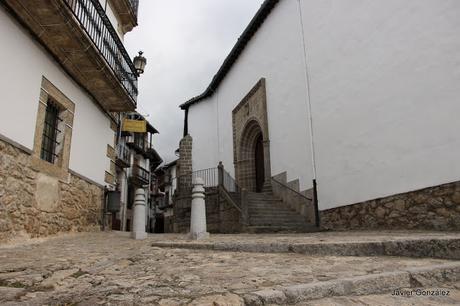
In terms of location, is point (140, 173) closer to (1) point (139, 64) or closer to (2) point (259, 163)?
(2) point (259, 163)

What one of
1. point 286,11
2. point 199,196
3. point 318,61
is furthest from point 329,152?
point 286,11

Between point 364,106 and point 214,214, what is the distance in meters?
5.64

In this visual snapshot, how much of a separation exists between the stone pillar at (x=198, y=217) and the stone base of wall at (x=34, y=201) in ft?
8.20

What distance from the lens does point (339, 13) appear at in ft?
24.9

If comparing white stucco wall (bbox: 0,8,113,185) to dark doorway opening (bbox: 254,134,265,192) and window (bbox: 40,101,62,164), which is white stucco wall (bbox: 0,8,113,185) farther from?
dark doorway opening (bbox: 254,134,265,192)

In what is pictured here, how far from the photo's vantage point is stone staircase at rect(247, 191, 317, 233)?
311 inches

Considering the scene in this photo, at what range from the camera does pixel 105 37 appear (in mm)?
7316

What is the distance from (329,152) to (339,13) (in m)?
3.24

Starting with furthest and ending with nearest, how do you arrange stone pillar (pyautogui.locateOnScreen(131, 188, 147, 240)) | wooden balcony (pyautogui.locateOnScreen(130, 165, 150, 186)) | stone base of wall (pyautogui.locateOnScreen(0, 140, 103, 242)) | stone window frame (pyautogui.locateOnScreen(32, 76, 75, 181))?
wooden balcony (pyautogui.locateOnScreen(130, 165, 150, 186)), stone pillar (pyautogui.locateOnScreen(131, 188, 147, 240)), stone window frame (pyautogui.locateOnScreen(32, 76, 75, 181)), stone base of wall (pyautogui.locateOnScreen(0, 140, 103, 242))

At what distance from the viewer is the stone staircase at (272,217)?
7.90 metres

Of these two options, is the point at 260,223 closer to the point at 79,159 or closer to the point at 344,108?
the point at 344,108

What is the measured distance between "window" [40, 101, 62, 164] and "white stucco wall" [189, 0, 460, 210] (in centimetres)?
579

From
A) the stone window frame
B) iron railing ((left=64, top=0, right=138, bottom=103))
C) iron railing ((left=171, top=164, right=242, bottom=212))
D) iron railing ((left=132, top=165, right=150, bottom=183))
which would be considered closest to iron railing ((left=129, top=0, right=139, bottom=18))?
iron railing ((left=64, top=0, right=138, bottom=103))

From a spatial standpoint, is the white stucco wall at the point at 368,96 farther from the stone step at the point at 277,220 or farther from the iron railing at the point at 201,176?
the iron railing at the point at 201,176
